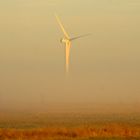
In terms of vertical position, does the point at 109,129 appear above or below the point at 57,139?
above

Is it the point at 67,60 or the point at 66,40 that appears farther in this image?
the point at 66,40

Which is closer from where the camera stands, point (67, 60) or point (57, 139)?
point (57, 139)

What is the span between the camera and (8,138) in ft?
234

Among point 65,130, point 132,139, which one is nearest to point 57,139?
point 132,139

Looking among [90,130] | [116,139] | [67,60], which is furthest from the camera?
[90,130]

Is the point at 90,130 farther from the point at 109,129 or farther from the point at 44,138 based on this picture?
the point at 44,138

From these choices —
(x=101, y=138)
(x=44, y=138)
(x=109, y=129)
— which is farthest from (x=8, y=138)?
(x=109, y=129)

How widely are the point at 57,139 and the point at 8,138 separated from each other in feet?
17.6

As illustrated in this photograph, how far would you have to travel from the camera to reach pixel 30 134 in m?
76.2

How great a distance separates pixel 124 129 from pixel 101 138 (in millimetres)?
13601

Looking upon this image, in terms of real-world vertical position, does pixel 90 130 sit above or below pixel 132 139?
above

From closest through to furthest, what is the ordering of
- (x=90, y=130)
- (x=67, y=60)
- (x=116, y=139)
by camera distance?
(x=116, y=139) → (x=67, y=60) → (x=90, y=130)

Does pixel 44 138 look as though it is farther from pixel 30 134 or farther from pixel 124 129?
pixel 124 129

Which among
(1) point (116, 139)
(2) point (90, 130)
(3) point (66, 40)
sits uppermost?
(3) point (66, 40)
